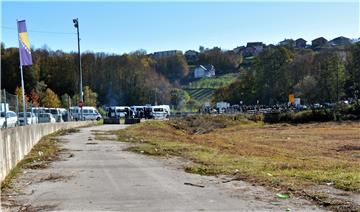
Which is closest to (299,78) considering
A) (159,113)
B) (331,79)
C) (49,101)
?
(331,79)

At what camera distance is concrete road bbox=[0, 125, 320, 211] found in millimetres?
9250

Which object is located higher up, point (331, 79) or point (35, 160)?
point (331, 79)

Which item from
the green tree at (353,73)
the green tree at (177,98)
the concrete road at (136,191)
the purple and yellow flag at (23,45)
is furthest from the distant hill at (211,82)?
the concrete road at (136,191)

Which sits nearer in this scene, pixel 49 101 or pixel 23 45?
pixel 23 45

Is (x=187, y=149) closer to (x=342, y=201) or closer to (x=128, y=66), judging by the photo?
(x=342, y=201)

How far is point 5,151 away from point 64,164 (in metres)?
3.39

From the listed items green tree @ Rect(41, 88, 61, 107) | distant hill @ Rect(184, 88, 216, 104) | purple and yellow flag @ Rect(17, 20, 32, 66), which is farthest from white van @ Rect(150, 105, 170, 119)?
distant hill @ Rect(184, 88, 216, 104)

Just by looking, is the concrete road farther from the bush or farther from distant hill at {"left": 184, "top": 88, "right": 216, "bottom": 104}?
distant hill at {"left": 184, "top": 88, "right": 216, "bottom": 104}

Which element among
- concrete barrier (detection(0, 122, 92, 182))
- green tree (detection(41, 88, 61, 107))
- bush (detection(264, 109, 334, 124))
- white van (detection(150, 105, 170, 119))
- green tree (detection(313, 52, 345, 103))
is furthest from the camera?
green tree (detection(313, 52, 345, 103))

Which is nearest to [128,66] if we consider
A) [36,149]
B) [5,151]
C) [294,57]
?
[294,57]

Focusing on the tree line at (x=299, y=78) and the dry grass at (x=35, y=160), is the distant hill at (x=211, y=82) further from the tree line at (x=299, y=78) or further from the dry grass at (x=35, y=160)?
the dry grass at (x=35, y=160)

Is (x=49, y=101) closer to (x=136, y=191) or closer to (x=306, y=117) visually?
(x=306, y=117)

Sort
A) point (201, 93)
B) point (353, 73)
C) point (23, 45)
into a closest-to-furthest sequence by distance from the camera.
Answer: point (23, 45)
point (353, 73)
point (201, 93)

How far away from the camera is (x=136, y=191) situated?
35.5ft
